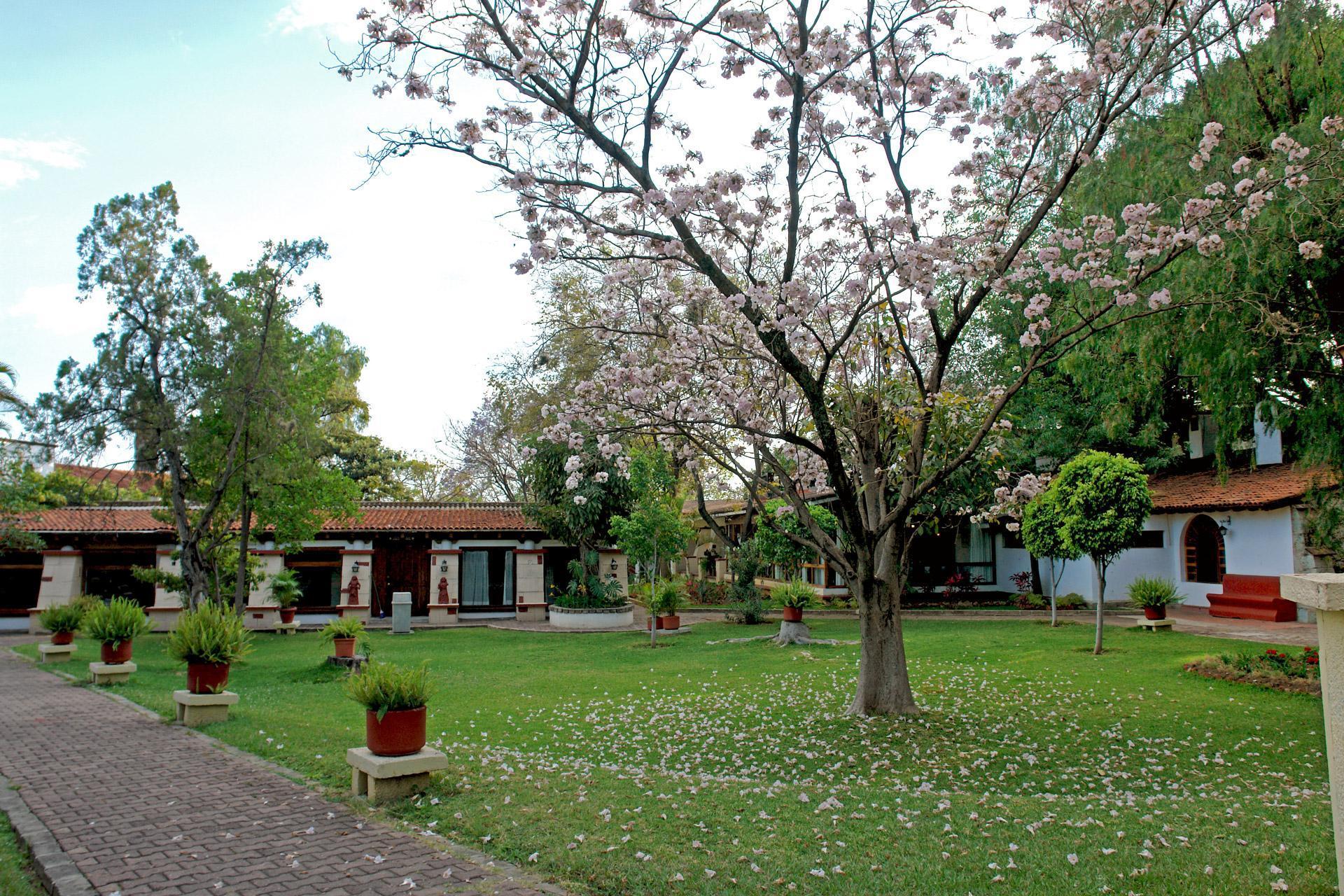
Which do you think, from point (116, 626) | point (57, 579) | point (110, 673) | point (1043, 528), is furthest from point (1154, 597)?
point (57, 579)

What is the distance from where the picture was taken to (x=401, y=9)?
255 inches

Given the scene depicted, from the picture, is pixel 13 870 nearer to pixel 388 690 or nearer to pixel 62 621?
pixel 388 690

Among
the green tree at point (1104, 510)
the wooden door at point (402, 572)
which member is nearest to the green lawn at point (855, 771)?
the green tree at point (1104, 510)

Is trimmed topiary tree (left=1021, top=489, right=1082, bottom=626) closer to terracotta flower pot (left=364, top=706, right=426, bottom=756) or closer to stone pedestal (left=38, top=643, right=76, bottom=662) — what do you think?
terracotta flower pot (left=364, top=706, right=426, bottom=756)

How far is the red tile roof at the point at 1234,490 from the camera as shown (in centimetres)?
1859

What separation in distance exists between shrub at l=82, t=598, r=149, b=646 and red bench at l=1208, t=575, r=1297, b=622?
21.3 m

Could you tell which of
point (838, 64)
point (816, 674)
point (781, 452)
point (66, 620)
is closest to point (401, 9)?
point (838, 64)

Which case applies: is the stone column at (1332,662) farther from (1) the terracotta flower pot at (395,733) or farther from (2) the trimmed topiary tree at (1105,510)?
(2) the trimmed topiary tree at (1105,510)

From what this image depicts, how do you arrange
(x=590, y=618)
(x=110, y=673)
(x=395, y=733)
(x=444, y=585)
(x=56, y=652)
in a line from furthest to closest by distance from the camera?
(x=444, y=585) → (x=590, y=618) → (x=56, y=652) → (x=110, y=673) → (x=395, y=733)

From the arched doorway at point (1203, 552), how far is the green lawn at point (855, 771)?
8.43 metres

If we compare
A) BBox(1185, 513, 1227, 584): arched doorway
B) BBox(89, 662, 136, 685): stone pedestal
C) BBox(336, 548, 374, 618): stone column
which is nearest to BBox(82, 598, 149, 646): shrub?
BBox(89, 662, 136, 685): stone pedestal

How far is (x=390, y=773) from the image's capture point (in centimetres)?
581

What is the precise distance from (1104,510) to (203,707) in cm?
1329

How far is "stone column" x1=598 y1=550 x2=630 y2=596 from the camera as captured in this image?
2561cm
